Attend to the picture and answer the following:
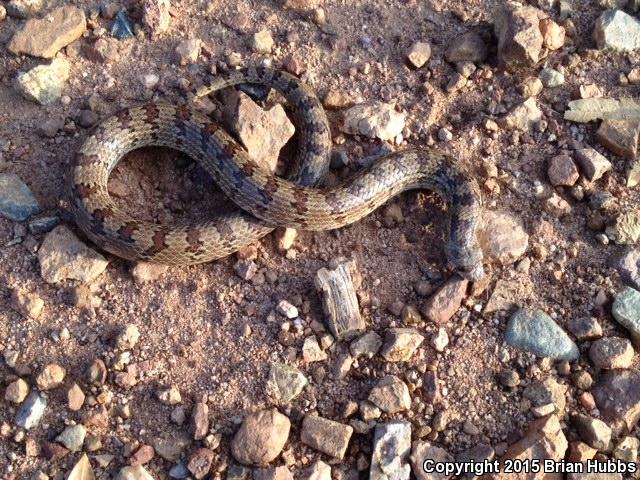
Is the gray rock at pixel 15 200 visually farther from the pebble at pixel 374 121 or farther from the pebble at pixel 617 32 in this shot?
the pebble at pixel 617 32

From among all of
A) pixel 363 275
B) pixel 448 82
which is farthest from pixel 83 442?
pixel 448 82

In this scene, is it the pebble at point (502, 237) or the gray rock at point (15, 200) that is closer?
the gray rock at point (15, 200)

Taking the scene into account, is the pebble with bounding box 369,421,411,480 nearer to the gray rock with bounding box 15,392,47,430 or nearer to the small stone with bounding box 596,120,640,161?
the gray rock with bounding box 15,392,47,430

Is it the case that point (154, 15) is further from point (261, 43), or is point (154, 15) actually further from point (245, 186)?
point (245, 186)

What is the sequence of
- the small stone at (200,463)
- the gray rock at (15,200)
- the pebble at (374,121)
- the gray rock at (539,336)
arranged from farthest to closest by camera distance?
1. the pebble at (374,121)
2. the gray rock at (15,200)
3. the gray rock at (539,336)
4. the small stone at (200,463)

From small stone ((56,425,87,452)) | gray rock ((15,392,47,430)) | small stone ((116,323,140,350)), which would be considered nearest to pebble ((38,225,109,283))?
small stone ((116,323,140,350))

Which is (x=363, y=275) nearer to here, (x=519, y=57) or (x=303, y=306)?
(x=303, y=306)

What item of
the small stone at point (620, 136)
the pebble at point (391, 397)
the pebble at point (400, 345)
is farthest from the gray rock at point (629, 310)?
the pebble at point (391, 397)
